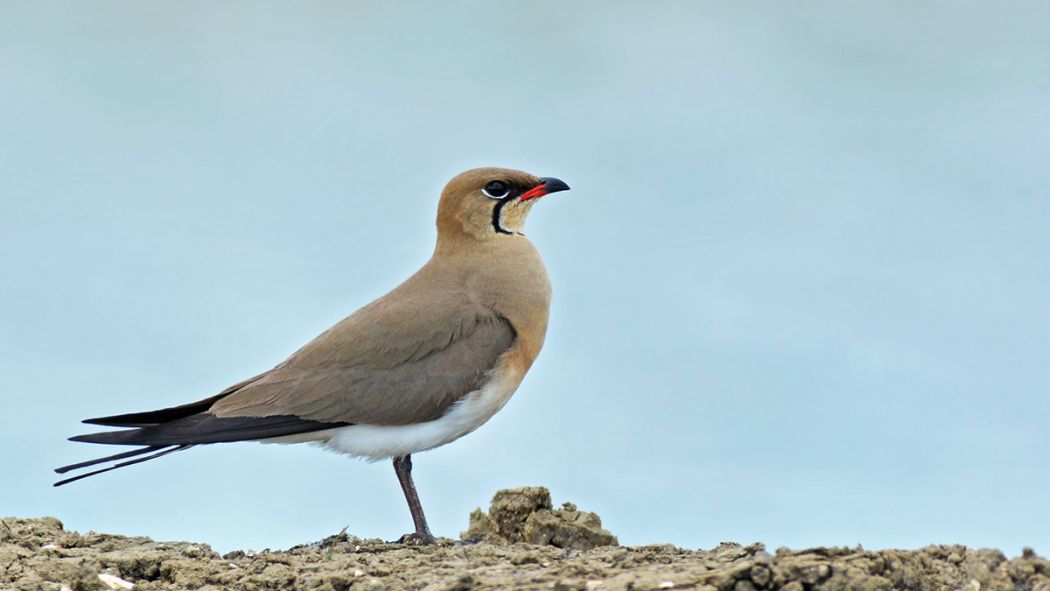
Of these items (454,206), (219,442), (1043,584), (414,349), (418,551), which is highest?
(454,206)

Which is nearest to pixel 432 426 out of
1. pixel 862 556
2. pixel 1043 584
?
pixel 862 556

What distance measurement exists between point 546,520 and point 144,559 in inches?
96.3

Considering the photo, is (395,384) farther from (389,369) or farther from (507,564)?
(507,564)

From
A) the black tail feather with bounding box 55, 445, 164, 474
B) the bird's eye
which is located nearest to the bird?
the black tail feather with bounding box 55, 445, 164, 474

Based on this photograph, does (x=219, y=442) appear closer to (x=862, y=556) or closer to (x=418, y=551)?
(x=418, y=551)

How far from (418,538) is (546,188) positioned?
2572 millimetres

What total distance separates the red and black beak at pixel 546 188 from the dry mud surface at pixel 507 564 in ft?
6.91

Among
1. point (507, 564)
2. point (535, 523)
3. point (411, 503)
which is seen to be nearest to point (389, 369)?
point (411, 503)

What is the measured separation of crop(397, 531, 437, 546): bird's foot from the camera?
346 inches

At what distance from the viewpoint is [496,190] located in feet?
31.7

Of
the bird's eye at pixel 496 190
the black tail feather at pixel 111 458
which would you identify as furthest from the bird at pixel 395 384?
the bird's eye at pixel 496 190

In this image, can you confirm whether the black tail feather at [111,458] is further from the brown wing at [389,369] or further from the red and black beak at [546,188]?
the red and black beak at [546,188]

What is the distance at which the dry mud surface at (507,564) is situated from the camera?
633cm

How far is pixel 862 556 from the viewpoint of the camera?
6.43 meters
